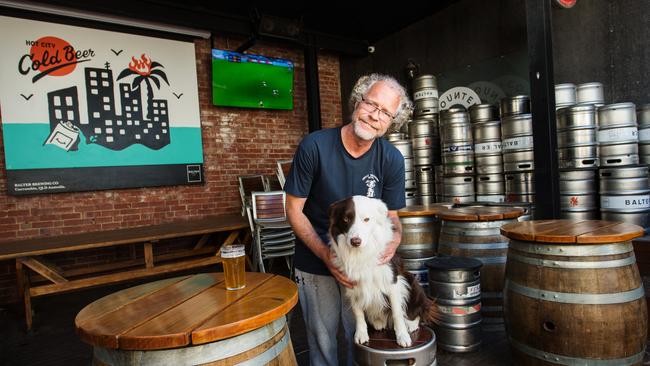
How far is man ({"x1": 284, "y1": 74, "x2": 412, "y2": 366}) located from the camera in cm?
163

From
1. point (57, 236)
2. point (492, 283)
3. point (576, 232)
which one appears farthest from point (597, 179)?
point (57, 236)

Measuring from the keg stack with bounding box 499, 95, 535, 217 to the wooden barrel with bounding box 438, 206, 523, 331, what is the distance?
3.56 ft

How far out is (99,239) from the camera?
13.6ft

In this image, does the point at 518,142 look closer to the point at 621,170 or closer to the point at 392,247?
the point at 621,170

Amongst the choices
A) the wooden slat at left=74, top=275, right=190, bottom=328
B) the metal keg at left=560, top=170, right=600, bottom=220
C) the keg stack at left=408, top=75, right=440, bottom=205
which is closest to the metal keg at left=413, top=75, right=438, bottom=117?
the keg stack at left=408, top=75, right=440, bottom=205

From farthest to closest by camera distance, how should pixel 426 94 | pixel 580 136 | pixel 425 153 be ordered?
1. pixel 426 94
2. pixel 425 153
3. pixel 580 136

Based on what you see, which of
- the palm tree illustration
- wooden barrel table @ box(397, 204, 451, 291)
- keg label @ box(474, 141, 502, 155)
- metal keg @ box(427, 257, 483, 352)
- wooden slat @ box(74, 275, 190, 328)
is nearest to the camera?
wooden slat @ box(74, 275, 190, 328)

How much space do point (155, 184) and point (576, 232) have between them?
194 inches

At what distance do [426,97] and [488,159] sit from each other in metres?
1.33

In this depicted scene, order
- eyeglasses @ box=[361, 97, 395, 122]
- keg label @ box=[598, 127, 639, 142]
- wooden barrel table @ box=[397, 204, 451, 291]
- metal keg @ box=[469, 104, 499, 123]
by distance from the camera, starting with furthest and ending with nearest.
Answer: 1. metal keg @ box=[469, 104, 499, 123]
2. keg label @ box=[598, 127, 639, 142]
3. wooden barrel table @ box=[397, 204, 451, 291]
4. eyeglasses @ box=[361, 97, 395, 122]

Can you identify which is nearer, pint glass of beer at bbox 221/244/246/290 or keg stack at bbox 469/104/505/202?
pint glass of beer at bbox 221/244/246/290

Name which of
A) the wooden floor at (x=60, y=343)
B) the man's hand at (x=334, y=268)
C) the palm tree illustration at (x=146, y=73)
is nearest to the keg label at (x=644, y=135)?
the wooden floor at (x=60, y=343)

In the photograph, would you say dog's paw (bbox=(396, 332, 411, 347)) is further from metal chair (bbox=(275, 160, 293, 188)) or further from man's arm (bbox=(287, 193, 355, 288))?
metal chair (bbox=(275, 160, 293, 188))

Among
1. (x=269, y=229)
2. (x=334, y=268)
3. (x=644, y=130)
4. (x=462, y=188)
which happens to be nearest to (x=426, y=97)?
(x=462, y=188)
